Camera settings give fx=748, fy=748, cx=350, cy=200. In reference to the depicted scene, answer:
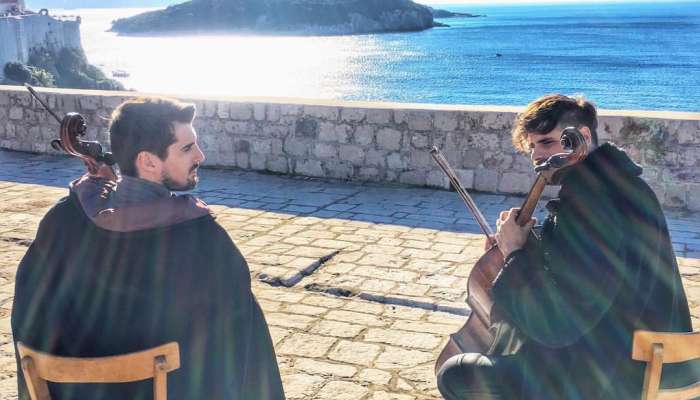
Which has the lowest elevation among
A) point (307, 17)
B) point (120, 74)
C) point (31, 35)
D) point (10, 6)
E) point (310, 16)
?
point (120, 74)

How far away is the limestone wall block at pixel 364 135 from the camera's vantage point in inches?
293

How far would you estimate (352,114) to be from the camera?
747cm

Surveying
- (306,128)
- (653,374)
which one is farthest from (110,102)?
(653,374)

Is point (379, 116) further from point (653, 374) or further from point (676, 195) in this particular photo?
point (653, 374)

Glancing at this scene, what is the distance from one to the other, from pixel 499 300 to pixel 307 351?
190 cm

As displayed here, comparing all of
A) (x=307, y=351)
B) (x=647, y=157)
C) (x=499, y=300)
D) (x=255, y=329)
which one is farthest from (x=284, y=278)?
(x=647, y=157)

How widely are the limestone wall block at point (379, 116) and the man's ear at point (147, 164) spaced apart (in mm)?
5175

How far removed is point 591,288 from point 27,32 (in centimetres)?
6739

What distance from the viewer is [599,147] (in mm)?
2119

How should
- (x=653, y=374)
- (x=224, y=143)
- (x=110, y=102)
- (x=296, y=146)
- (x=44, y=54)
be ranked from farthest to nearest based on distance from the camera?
(x=44, y=54), (x=110, y=102), (x=224, y=143), (x=296, y=146), (x=653, y=374)

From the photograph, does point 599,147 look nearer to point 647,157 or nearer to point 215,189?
→ point 647,157

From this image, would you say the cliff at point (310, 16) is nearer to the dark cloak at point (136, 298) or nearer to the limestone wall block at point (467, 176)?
the limestone wall block at point (467, 176)

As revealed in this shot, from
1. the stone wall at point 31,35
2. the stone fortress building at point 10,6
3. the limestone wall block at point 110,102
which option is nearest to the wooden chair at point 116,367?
the limestone wall block at point 110,102

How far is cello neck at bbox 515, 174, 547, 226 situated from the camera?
2.19 m
